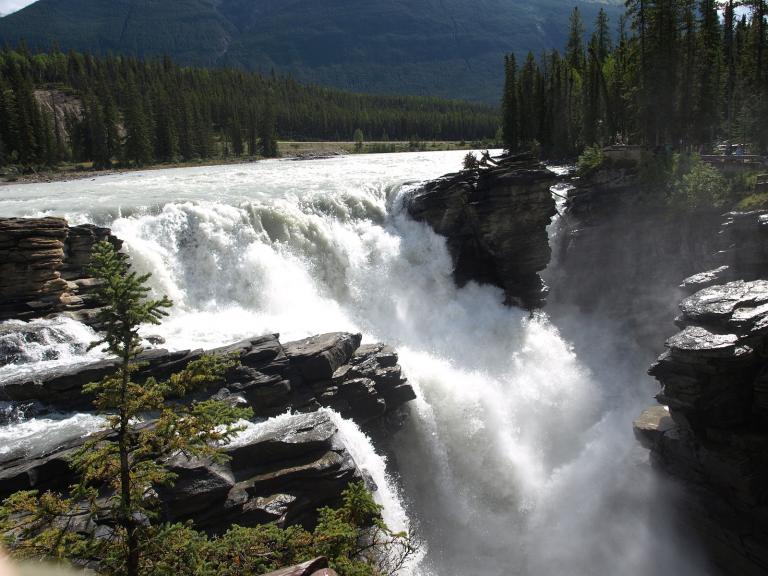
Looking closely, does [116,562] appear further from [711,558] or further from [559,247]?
[559,247]

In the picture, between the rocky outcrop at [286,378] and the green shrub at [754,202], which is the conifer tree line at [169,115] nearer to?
the rocky outcrop at [286,378]

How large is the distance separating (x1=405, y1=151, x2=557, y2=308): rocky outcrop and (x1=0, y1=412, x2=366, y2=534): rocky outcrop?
64.1ft

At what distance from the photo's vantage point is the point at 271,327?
2541cm

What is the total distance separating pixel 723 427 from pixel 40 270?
27.6 metres

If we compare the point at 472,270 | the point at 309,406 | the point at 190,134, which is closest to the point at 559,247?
the point at 472,270

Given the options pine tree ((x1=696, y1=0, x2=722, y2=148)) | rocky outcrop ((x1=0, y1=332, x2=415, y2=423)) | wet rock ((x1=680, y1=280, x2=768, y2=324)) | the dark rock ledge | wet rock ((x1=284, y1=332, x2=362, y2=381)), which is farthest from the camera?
pine tree ((x1=696, y1=0, x2=722, y2=148))

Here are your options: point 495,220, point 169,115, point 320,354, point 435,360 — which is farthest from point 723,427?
point 169,115

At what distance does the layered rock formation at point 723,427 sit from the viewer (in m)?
19.2

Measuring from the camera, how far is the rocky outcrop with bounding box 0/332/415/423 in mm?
17266

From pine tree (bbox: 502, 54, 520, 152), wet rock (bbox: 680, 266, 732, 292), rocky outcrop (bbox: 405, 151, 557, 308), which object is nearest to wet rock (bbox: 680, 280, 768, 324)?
wet rock (bbox: 680, 266, 732, 292)

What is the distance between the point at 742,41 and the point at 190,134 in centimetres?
7229

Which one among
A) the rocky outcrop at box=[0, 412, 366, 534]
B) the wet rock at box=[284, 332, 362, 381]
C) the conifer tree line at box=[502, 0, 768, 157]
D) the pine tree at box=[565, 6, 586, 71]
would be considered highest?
the pine tree at box=[565, 6, 586, 71]

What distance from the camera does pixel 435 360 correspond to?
26.8 metres

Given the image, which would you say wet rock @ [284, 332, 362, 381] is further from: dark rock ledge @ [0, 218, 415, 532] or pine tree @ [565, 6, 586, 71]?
pine tree @ [565, 6, 586, 71]
